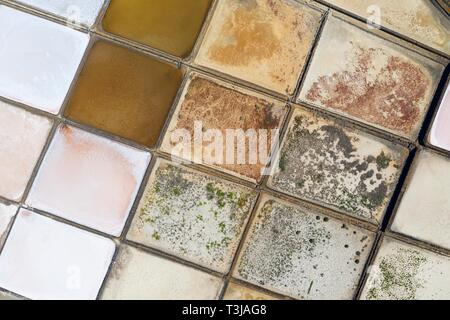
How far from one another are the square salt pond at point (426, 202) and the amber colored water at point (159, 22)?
0.65 meters

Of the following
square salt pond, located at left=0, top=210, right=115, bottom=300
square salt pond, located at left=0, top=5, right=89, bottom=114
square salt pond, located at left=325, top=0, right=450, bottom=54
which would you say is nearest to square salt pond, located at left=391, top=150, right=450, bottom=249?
square salt pond, located at left=325, top=0, right=450, bottom=54

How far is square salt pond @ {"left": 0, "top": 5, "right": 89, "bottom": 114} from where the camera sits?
100 centimetres

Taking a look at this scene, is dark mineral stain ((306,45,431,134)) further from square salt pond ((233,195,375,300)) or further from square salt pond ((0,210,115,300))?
square salt pond ((0,210,115,300))

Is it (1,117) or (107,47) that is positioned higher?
(107,47)

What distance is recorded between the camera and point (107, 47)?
100cm

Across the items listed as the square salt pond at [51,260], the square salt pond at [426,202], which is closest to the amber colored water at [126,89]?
the square salt pond at [51,260]

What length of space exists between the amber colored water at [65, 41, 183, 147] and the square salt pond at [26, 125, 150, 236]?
0.15 ft

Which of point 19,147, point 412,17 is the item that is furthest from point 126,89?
point 412,17

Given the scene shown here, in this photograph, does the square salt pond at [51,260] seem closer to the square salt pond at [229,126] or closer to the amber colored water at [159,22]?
the square salt pond at [229,126]

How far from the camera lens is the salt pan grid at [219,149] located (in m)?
1.00
